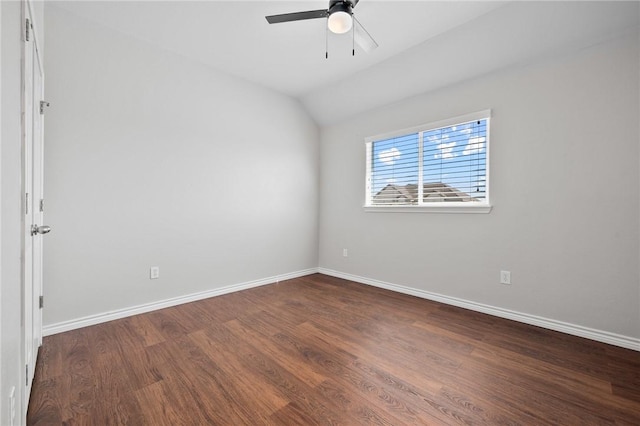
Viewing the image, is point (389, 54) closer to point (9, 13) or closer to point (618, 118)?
point (618, 118)

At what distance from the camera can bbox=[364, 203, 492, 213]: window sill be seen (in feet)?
8.92

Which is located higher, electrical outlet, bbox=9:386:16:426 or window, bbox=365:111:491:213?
window, bbox=365:111:491:213

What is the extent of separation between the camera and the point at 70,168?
226 centimetres

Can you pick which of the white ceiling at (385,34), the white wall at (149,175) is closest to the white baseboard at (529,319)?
the white wall at (149,175)

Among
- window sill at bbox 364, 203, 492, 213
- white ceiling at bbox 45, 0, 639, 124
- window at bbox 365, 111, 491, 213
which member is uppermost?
white ceiling at bbox 45, 0, 639, 124

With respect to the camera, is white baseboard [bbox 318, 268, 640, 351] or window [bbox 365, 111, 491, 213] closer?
white baseboard [bbox 318, 268, 640, 351]

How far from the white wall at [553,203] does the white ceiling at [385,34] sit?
0.61 feet

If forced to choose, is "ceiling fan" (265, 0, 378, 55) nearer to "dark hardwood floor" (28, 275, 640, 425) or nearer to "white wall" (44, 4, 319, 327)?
"white wall" (44, 4, 319, 327)

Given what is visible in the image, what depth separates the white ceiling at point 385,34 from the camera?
214cm

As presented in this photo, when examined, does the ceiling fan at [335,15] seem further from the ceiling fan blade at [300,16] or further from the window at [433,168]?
the window at [433,168]

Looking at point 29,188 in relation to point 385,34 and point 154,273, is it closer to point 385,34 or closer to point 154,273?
point 154,273

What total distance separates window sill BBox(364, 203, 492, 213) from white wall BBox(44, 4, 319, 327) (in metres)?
1.36

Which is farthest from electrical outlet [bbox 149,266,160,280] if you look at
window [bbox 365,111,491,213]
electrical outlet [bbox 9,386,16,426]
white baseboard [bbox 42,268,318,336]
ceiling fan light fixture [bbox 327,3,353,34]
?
ceiling fan light fixture [bbox 327,3,353,34]

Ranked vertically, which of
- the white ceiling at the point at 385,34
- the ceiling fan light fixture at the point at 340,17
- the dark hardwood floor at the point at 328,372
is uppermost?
the white ceiling at the point at 385,34
